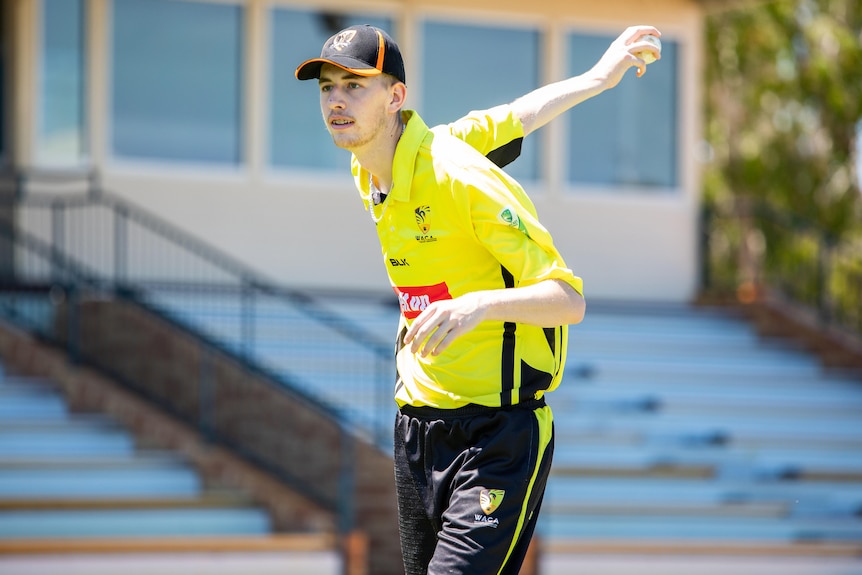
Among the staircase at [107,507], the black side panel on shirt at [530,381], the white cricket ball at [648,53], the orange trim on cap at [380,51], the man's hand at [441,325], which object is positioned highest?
the white cricket ball at [648,53]

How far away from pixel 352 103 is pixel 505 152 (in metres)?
0.65

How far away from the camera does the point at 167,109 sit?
15.5 m

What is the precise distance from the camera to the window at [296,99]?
52.2 ft

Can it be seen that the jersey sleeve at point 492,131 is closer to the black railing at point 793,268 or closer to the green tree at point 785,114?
the black railing at point 793,268

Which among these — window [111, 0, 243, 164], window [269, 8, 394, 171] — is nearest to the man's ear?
window [111, 0, 243, 164]

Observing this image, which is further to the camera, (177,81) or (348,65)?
(177,81)

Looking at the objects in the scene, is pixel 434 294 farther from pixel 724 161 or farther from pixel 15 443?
pixel 724 161

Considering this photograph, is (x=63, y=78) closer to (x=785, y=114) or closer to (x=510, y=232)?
(x=510, y=232)

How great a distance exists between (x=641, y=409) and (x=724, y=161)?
13455 millimetres

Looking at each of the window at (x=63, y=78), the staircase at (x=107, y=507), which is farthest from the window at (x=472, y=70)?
the staircase at (x=107, y=507)

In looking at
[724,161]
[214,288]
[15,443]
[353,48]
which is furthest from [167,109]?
[724,161]

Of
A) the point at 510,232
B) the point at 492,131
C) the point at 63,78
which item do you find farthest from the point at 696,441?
the point at 510,232

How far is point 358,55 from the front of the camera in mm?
3771

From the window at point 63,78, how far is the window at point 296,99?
2.20 meters
